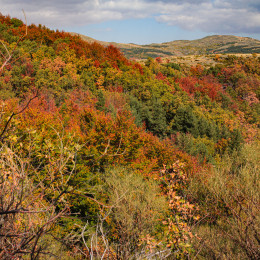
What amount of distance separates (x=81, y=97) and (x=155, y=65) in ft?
Answer: 128

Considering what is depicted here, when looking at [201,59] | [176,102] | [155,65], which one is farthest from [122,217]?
[201,59]

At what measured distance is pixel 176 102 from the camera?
47156 mm

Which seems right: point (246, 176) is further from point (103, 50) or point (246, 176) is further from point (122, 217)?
point (103, 50)

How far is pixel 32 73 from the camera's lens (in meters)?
35.2


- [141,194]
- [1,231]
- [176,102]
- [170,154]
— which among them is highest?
[1,231]

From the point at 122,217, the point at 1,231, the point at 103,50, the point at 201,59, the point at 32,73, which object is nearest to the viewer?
the point at 1,231

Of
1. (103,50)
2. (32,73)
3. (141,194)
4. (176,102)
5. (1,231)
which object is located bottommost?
(141,194)

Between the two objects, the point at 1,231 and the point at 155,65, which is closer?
the point at 1,231

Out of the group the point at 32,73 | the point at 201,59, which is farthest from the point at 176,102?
the point at 201,59

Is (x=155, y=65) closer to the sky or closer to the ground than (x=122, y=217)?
closer to the sky

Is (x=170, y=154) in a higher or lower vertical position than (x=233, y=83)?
lower

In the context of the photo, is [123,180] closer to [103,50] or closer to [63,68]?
[63,68]

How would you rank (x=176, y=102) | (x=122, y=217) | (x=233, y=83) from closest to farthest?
(x=122, y=217) → (x=176, y=102) → (x=233, y=83)

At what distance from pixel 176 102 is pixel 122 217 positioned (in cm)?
3829
